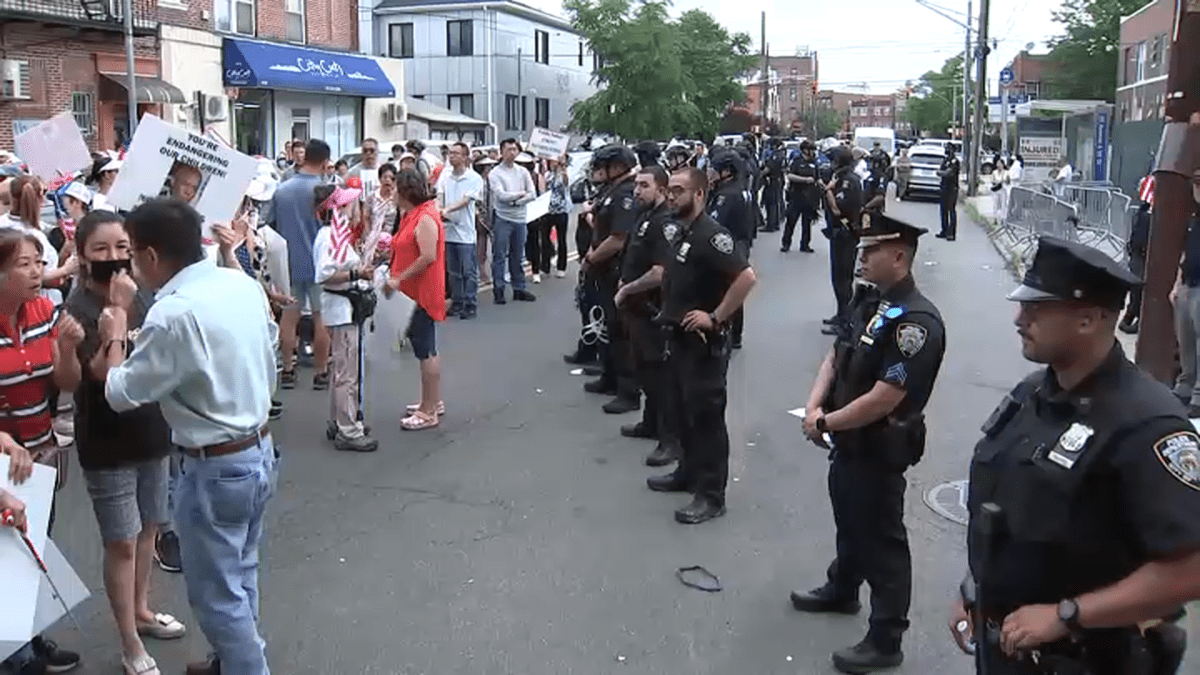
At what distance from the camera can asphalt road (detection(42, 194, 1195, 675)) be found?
15.2 feet

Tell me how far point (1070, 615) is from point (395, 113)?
107ft

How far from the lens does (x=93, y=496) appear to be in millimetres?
4094

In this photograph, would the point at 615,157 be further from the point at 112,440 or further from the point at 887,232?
the point at 112,440

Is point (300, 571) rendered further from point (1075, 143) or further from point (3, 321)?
point (1075, 143)

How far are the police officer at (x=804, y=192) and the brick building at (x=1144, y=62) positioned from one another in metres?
22.5

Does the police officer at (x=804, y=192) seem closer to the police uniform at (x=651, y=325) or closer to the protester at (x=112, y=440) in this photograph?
the police uniform at (x=651, y=325)

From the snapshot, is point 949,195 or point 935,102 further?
point 935,102

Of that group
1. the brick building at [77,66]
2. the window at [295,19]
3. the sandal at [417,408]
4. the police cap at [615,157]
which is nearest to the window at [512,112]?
the window at [295,19]

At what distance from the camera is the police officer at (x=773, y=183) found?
72.5 feet

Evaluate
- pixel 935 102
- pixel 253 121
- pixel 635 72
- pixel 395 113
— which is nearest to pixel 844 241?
pixel 253 121

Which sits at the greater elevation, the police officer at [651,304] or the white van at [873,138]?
the white van at [873,138]

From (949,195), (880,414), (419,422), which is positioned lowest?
(419,422)

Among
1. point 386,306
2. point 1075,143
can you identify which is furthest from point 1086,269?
point 1075,143

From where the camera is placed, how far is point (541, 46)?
5500 centimetres
